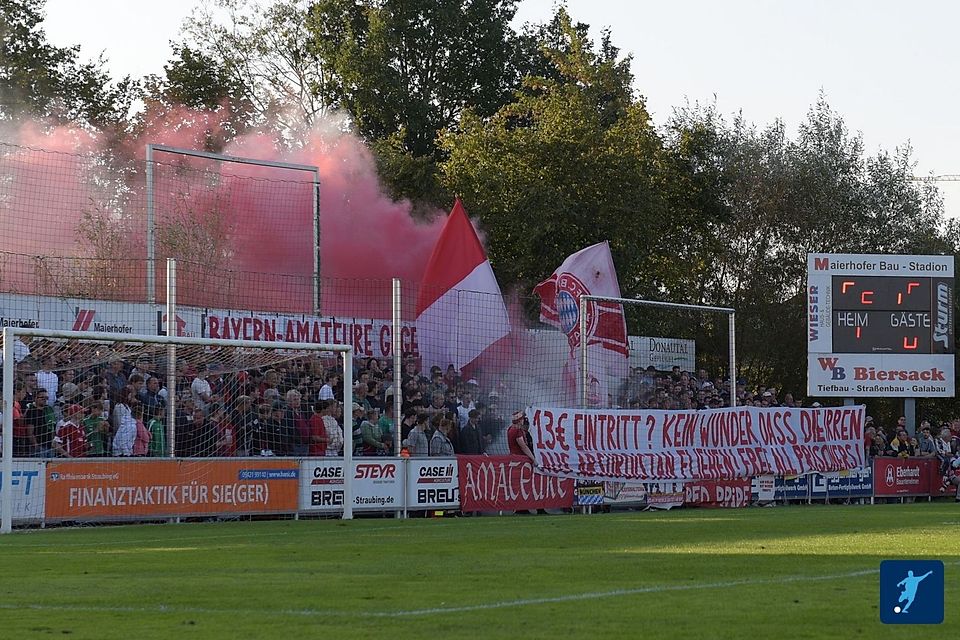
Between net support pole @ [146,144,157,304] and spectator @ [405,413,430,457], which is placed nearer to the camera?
spectator @ [405,413,430,457]

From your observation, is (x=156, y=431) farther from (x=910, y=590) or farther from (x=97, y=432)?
(x=910, y=590)

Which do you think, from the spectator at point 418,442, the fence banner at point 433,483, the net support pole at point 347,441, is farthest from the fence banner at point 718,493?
the net support pole at point 347,441

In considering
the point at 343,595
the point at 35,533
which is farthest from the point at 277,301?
the point at 343,595

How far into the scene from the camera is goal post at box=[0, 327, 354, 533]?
1939cm

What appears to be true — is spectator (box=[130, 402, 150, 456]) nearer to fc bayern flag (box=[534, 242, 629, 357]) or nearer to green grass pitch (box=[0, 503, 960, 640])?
green grass pitch (box=[0, 503, 960, 640])

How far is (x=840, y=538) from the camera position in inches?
653

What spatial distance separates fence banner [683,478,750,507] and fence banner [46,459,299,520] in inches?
321

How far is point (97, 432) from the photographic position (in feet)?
69.1

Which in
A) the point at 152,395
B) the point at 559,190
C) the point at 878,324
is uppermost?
the point at 559,190

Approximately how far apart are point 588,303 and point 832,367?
28.5ft

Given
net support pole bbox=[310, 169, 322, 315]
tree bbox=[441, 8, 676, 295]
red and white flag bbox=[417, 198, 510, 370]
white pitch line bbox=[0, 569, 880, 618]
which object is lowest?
white pitch line bbox=[0, 569, 880, 618]

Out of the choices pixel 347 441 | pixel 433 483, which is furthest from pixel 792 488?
pixel 347 441

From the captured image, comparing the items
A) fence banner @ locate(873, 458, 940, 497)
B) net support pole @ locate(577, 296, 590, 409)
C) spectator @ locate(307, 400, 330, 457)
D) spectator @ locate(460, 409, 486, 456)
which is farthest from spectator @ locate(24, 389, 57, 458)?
fence banner @ locate(873, 458, 940, 497)

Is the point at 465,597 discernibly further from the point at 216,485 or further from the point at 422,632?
the point at 216,485
